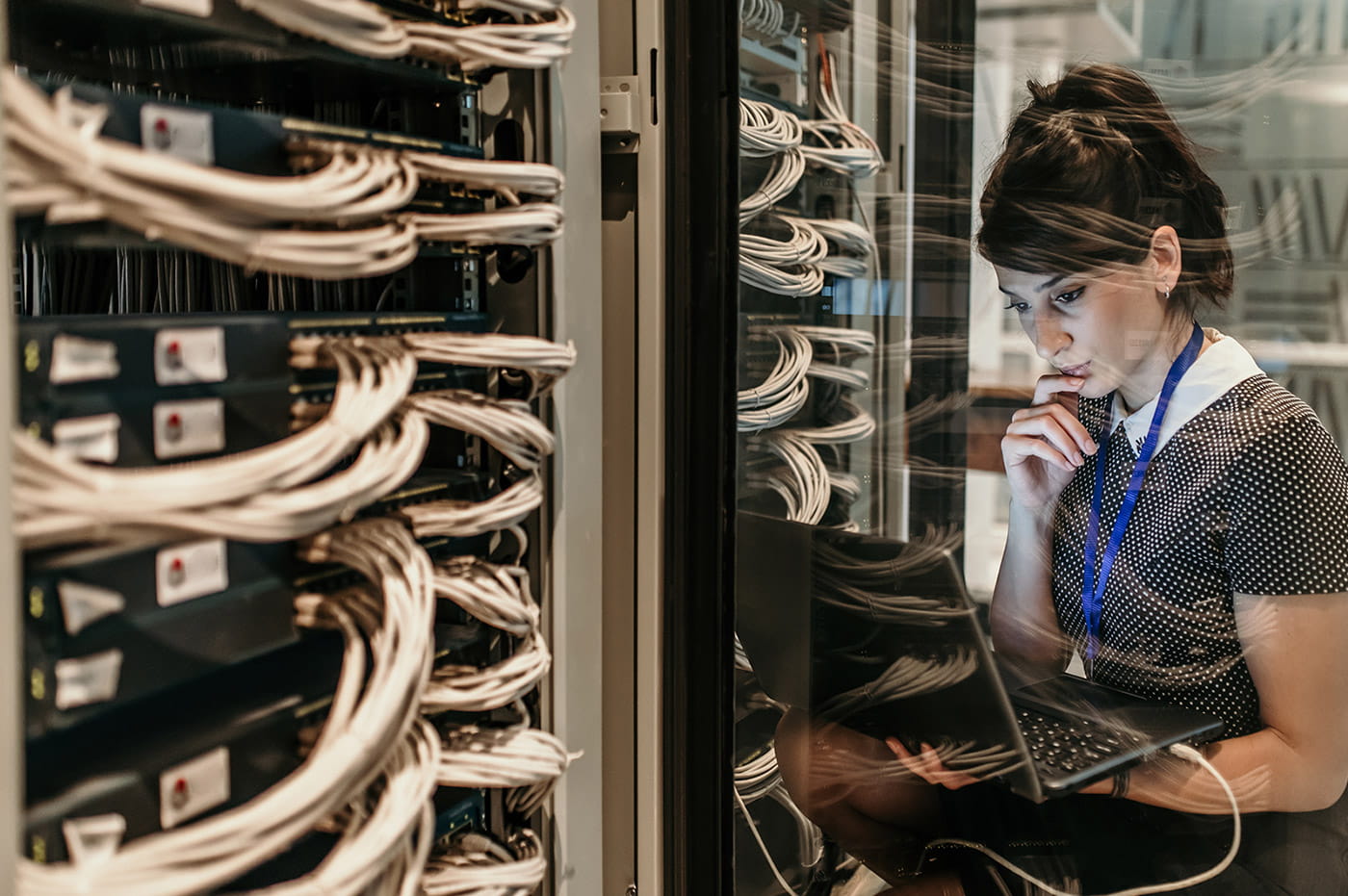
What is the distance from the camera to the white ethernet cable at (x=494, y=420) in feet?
2.87

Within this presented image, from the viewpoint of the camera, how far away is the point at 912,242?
112 cm

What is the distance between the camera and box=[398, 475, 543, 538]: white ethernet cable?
34.9 inches

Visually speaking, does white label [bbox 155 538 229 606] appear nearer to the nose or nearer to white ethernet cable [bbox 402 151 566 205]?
white ethernet cable [bbox 402 151 566 205]

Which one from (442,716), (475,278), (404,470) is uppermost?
(475,278)

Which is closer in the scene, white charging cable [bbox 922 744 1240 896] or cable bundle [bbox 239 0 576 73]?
A: cable bundle [bbox 239 0 576 73]

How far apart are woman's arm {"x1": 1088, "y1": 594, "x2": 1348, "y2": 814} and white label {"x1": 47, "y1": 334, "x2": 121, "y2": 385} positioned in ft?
3.09

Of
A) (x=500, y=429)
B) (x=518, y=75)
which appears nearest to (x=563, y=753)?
(x=500, y=429)

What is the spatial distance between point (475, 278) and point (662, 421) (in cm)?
26

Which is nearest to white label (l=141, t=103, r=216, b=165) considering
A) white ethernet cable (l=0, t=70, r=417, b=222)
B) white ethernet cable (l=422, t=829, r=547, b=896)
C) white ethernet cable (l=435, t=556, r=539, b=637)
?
white ethernet cable (l=0, t=70, r=417, b=222)

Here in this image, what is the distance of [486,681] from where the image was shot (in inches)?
36.0

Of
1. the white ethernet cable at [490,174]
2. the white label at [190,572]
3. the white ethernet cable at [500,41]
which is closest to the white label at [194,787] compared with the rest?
the white label at [190,572]

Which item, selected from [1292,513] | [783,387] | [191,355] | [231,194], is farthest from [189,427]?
[1292,513]

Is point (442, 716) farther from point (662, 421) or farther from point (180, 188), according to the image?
point (180, 188)

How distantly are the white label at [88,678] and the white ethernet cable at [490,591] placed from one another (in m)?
0.26
